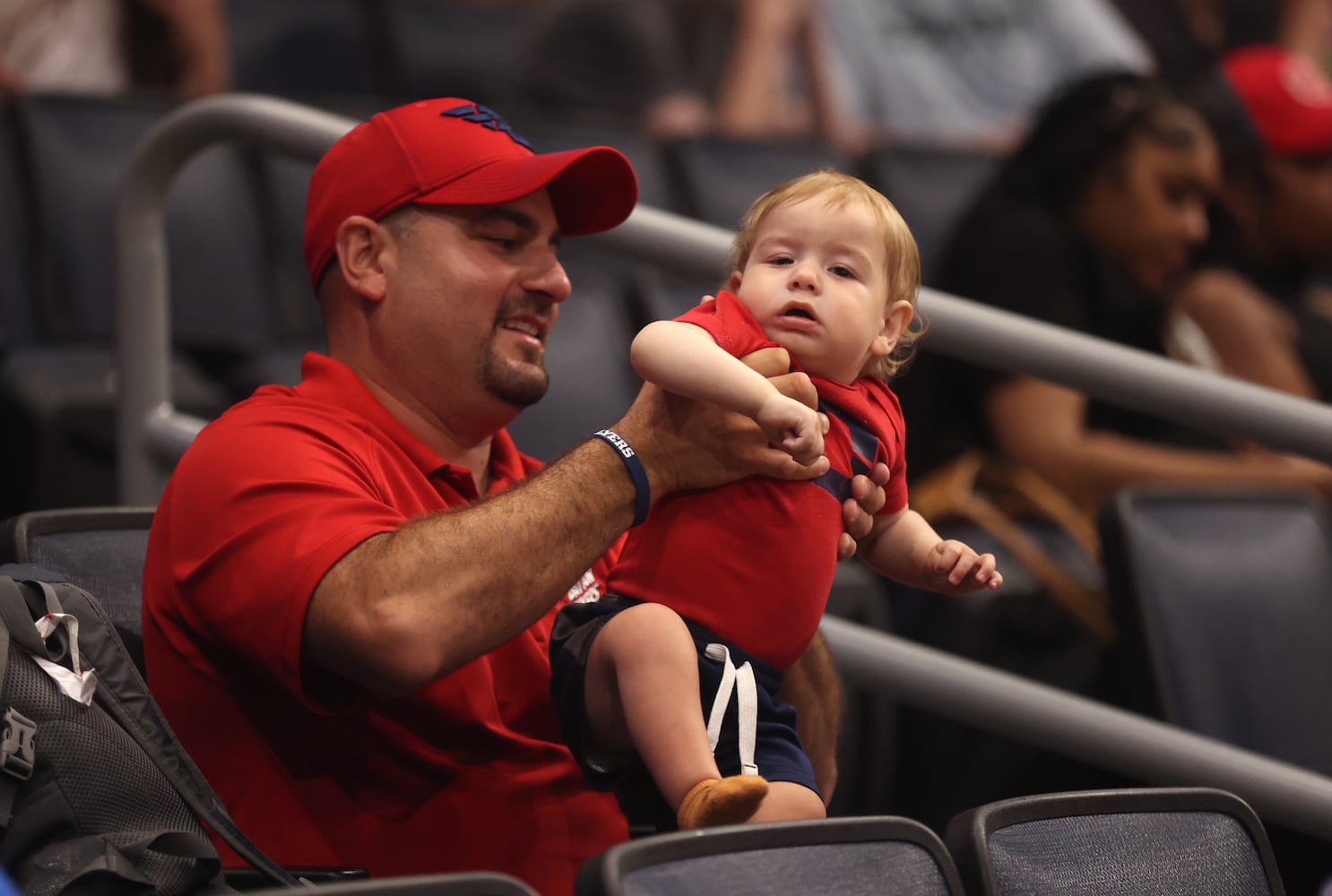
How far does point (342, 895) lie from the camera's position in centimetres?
88

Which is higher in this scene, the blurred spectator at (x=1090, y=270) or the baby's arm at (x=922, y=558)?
the baby's arm at (x=922, y=558)

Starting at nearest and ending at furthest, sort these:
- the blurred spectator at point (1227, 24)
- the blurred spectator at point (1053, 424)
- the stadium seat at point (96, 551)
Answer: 1. the stadium seat at point (96, 551)
2. the blurred spectator at point (1053, 424)
3. the blurred spectator at point (1227, 24)

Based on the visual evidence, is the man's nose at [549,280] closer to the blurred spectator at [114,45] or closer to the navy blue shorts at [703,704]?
the navy blue shorts at [703,704]

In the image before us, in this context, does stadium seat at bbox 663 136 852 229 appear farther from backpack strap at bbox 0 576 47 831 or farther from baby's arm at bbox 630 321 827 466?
backpack strap at bbox 0 576 47 831

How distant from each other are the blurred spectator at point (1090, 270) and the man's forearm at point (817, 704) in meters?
1.22

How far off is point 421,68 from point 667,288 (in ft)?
4.15

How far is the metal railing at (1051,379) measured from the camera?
5.59 ft

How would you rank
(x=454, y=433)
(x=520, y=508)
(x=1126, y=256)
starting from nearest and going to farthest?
(x=520, y=508)
(x=454, y=433)
(x=1126, y=256)

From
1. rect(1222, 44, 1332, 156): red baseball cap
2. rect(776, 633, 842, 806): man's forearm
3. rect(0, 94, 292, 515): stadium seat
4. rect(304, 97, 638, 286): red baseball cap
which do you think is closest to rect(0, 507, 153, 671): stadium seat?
rect(304, 97, 638, 286): red baseball cap

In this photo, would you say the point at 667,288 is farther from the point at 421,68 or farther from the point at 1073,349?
the point at 1073,349

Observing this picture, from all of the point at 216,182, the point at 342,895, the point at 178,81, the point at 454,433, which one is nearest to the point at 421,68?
the point at 178,81

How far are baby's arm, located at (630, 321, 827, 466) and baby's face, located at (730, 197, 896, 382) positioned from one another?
80 mm

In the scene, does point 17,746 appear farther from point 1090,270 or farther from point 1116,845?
point 1090,270

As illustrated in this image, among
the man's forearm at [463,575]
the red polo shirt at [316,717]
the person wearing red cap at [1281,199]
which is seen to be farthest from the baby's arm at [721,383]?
the person wearing red cap at [1281,199]
